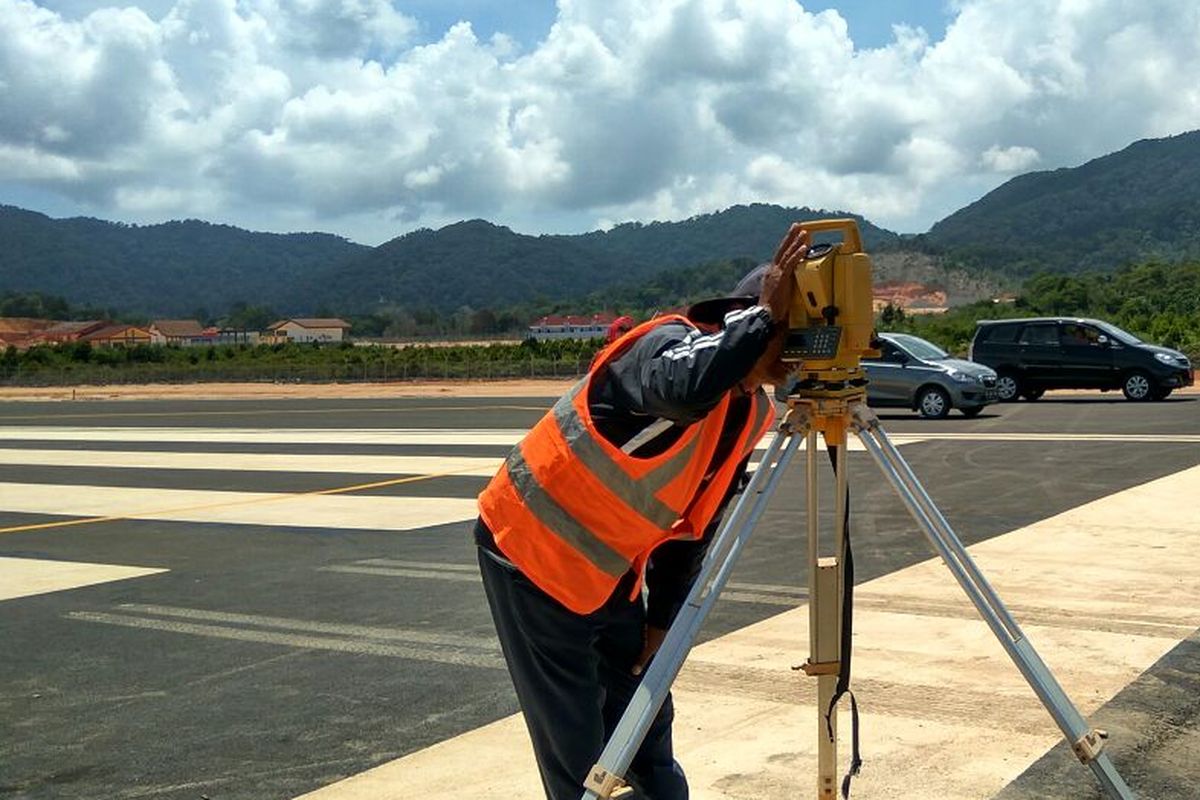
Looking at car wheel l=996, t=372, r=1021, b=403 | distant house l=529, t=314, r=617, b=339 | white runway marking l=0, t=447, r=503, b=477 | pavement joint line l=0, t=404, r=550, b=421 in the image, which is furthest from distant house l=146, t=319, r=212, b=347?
car wheel l=996, t=372, r=1021, b=403

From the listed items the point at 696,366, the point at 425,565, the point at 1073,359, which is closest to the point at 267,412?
the point at 1073,359

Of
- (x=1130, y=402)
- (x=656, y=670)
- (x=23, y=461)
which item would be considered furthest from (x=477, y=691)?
(x=1130, y=402)

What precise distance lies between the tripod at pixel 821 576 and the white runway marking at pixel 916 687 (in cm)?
146

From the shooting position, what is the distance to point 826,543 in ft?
28.8

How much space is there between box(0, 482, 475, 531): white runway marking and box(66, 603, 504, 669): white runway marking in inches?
133

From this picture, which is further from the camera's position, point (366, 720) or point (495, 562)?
point (366, 720)

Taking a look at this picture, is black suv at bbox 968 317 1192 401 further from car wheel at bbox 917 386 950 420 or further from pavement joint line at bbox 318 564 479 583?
pavement joint line at bbox 318 564 479 583

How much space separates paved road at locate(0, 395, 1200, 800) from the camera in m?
4.84

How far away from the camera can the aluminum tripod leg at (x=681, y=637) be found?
2.59m

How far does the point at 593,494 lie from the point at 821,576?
0.64 meters

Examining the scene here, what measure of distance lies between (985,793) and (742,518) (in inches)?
78.9

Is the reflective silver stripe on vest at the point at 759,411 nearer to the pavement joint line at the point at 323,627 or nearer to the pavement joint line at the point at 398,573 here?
the pavement joint line at the point at 323,627

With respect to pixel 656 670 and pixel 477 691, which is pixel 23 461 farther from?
pixel 656 670

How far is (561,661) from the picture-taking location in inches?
118
